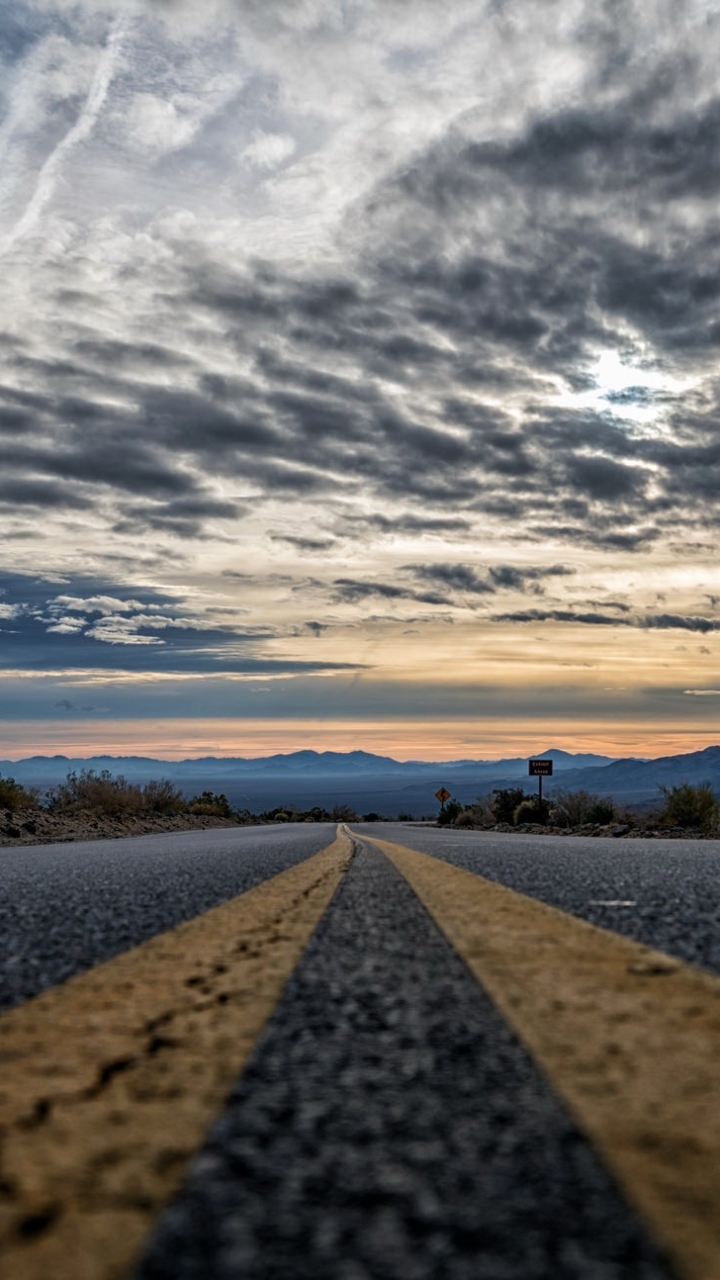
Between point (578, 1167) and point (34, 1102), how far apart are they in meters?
0.78

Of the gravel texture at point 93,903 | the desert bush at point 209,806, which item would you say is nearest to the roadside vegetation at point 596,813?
the desert bush at point 209,806

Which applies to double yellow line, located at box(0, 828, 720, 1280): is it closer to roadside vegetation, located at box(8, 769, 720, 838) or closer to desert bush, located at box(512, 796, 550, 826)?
roadside vegetation, located at box(8, 769, 720, 838)

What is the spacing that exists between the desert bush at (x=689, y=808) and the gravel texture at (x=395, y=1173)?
25.4 metres

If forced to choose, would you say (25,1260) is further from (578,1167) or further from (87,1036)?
(87,1036)

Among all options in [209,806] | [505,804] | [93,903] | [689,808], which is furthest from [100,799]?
[93,903]

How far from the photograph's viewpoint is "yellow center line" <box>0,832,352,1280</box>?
0.98 metres

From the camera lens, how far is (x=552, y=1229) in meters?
1.01

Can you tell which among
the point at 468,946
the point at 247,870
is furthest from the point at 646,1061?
the point at 247,870

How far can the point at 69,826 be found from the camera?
68.7ft

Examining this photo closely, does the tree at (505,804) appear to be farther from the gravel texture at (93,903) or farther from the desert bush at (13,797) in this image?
the gravel texture at (93,903)

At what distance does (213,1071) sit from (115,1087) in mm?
161

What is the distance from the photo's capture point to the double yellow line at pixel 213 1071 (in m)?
1.01

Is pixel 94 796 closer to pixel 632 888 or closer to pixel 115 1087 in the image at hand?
pixel 632 888

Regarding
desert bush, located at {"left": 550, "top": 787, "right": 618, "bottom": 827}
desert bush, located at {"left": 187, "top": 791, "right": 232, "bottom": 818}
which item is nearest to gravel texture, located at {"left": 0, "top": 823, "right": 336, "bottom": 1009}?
desert bush, located at {"left": 550, "top": 787, "right": 618, "bottom": 827}
